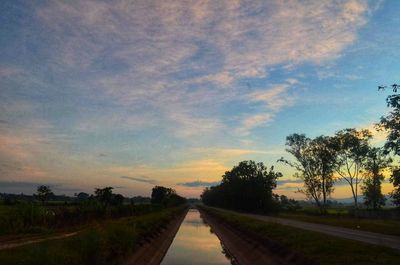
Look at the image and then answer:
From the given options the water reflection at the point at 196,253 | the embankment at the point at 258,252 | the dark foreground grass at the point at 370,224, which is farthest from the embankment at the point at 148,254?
the dark foreground grass at the point at 370,224

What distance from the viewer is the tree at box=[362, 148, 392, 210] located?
80.2 meters

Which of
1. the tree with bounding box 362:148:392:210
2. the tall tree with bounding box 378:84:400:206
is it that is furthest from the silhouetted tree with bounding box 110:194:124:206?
the tall tree with bounding box 378:84:400:206

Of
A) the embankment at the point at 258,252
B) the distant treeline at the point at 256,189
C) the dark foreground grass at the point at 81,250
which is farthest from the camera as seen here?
the distant treeline at the point at 256,189

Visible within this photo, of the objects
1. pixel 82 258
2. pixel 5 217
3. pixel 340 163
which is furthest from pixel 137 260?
pixel 340 163

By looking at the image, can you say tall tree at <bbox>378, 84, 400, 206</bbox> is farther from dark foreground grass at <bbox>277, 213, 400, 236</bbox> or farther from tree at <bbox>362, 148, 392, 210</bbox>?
tree at <bbox>362, 148, 392, 210</bbox>

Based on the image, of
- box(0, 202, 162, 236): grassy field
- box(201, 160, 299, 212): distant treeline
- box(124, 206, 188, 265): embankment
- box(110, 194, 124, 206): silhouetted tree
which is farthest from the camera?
box(110, 194, 124, 206): silhouetted tree

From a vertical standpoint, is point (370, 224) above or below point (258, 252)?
above

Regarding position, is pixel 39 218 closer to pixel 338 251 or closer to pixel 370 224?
pixel 338 251

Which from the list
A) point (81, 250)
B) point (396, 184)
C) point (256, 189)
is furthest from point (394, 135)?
point (256, 189)

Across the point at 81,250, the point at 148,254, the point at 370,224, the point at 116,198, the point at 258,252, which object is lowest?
the point at 148,254

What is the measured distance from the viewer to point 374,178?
85750 millimetres

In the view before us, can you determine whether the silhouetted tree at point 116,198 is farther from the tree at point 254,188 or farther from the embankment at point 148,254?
the embankment at point 148,254

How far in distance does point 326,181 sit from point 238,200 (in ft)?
142

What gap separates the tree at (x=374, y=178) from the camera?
80.2 meters
